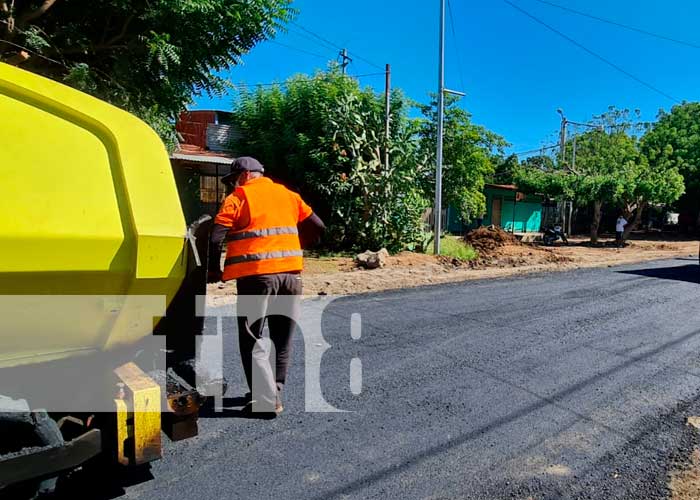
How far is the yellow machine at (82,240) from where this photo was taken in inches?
73.2

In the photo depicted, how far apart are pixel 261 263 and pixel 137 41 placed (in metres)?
5.62

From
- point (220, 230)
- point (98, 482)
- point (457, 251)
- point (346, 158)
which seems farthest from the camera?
point (457, 251)

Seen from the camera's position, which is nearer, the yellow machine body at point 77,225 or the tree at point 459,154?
the yellow machine body at point 77,225

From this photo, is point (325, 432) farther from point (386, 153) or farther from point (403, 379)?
point (386, 153)

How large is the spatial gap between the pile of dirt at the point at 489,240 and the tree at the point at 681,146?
42.0 ft

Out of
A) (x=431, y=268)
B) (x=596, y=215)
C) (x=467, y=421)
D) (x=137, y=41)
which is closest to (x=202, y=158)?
(x=431, y=268)

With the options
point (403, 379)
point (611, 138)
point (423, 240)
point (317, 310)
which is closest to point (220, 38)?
point (317, 310)

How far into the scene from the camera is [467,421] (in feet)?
12.2

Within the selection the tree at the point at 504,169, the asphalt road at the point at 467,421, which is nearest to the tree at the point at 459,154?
the tree at the point at 504,169

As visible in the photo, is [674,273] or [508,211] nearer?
[674,273]

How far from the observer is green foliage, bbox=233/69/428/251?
14.5 metres

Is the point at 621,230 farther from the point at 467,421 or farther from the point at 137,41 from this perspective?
the point at 467,421

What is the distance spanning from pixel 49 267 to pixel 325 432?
2186 mm

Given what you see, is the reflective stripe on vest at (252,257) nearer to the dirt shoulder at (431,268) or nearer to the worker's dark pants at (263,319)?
the worker's dark pants at (263,319)
